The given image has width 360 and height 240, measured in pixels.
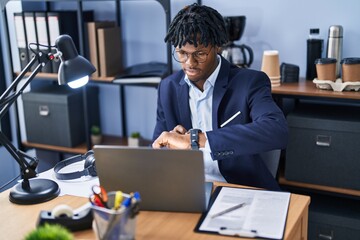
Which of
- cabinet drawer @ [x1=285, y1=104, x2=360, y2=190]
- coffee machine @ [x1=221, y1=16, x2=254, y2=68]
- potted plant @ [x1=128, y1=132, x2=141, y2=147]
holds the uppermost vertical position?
coffee machine @ [x1=221, y1=16, x2=254, y2=68]

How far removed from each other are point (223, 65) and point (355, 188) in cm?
89

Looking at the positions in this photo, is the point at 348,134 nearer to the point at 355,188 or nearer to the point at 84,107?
the point at 355,188

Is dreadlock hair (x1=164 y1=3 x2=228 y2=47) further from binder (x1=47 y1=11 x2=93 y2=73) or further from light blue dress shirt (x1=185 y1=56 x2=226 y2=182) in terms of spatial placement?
binder (x1=47 y1=11 x2=93 y2=73)

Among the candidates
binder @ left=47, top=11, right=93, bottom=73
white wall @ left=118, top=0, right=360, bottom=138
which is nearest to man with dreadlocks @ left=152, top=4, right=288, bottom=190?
white wall @ left=118, top=0, right=360, bottom=138

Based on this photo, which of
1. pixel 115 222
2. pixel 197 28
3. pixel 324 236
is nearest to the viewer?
pixel 115 222

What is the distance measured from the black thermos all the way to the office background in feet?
0.32

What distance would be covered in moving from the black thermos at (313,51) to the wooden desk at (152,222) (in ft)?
3.65

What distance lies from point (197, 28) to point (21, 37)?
1460 millimetres

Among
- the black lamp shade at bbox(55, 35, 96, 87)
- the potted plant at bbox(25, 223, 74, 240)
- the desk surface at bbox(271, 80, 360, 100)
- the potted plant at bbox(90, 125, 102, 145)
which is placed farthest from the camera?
the potted plant at bbox(90, 125, 102, 145)

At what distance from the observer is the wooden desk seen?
119 centimetres

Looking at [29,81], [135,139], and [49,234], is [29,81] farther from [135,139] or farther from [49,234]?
[135,139]

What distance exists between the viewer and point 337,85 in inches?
83.8

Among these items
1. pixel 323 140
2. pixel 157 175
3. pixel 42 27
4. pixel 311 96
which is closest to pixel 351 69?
pixel 311 96

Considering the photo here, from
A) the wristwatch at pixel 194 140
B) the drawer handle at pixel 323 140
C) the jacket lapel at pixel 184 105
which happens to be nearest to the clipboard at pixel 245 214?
the wristwatch at pixel 194 140
